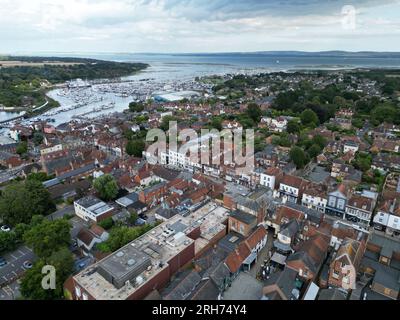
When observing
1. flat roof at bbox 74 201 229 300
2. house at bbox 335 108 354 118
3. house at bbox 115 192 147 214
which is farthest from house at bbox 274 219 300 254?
house at bbox 335 108 354 118

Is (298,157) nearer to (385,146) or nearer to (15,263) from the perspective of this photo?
(385,146)

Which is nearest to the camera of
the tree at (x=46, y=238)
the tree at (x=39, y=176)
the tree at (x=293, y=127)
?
the tree at (x=46, y=238)

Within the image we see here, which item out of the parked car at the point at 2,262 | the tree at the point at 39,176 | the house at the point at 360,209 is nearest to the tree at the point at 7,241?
the parked car at the point at 2,262

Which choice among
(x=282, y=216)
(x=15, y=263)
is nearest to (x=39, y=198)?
(x=15, y=263)

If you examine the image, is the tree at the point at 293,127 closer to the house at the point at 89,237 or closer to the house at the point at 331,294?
the house at the point at 331,294

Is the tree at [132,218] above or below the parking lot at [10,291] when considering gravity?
above

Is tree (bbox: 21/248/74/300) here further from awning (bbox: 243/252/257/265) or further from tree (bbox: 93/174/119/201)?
awning (bbox: 243/252/257/265)
